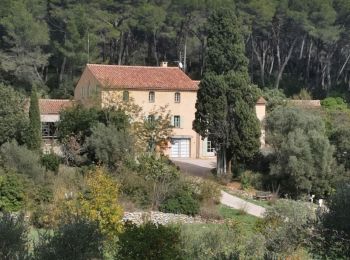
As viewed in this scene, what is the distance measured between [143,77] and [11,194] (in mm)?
18701

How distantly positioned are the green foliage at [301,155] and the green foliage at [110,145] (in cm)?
765

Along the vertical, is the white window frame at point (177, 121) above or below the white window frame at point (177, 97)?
below

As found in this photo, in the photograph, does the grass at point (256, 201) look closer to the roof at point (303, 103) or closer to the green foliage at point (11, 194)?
the green foliage at point (11, 194)

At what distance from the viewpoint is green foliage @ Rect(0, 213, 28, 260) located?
13.1m

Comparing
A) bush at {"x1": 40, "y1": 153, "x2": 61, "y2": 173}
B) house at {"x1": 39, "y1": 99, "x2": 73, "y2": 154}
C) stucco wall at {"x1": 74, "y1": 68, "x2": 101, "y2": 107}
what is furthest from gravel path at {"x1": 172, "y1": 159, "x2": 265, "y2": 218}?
house at {"x1": 39, "y1": 99, "x2": 73, "y2": 154}

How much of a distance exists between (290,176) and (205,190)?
6027mm

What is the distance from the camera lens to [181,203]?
28.0 metres

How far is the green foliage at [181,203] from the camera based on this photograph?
27.8m

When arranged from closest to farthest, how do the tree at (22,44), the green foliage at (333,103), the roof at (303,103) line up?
the roof at (303,103)
the green foliage at (333,103)
the tree at (22,44)

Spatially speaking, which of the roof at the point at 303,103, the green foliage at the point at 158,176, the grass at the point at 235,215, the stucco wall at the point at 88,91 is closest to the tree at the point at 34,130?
the stucco wall at the point at 88,91

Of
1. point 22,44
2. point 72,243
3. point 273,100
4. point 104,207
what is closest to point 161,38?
point 22,44

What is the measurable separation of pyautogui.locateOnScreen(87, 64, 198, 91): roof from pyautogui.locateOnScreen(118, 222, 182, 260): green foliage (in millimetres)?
25994

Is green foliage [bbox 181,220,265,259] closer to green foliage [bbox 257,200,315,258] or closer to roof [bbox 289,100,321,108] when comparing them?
green foliage [bbox 257,200,315,258]

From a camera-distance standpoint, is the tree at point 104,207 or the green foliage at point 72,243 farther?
the tree at point 104,207
